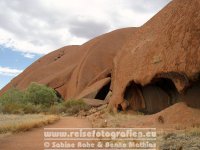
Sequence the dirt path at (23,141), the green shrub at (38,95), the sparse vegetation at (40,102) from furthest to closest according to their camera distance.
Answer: the green shrub at (38,95)
the sparse vegetation at (40,102)
the dirt path at (23,141)

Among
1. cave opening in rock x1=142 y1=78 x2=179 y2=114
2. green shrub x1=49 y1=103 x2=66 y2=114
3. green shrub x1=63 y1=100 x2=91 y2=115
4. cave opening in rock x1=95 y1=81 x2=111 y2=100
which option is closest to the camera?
cave opening in rock x1=142 y1=78 x2=179 y2=114

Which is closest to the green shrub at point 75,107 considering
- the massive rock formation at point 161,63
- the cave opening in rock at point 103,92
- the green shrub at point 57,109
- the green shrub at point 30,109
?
the green shrub at point 57,109

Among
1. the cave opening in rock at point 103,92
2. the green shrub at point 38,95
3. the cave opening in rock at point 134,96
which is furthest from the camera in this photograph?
the cave opening in rock at point 103,92

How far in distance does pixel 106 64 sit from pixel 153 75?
2980cm

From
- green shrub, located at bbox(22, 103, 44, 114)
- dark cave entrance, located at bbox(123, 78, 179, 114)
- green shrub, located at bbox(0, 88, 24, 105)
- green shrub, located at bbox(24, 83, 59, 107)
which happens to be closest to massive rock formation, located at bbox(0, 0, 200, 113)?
dark cave entrance, located at bbox(123, 78, 179, 114)

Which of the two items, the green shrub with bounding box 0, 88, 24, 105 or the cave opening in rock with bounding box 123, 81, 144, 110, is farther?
the green shrub with bounding box 0, 88, 24, 105

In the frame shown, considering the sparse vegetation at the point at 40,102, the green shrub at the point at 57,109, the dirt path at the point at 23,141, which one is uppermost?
the sparse vegetation at the point at 40,102

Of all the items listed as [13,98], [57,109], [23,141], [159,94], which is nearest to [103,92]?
[57,109]

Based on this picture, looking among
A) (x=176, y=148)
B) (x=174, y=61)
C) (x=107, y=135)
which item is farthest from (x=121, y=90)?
(x=176, y=148)

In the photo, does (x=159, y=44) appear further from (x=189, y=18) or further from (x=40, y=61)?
(x=40, y=61)

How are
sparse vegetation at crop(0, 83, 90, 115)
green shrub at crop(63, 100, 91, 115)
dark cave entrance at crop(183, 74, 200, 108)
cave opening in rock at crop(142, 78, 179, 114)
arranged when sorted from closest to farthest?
dark cave entrance at crop(183, 74, 200, 108) → cave opening in rock at crop(142, 78, 179, 114) → sparse vegetation at crop(0, 83, 90, 115) → green shrub at crop(63, 100, 91, 115)

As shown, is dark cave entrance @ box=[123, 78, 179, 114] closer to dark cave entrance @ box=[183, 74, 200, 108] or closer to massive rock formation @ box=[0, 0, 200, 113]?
massive rock formation @ box=[0, 0, 200, 113]

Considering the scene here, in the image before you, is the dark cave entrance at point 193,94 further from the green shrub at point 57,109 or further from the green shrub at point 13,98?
the green shrub at point 13,98

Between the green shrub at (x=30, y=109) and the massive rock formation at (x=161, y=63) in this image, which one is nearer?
the massive rock formation at (x=161, y=63)
